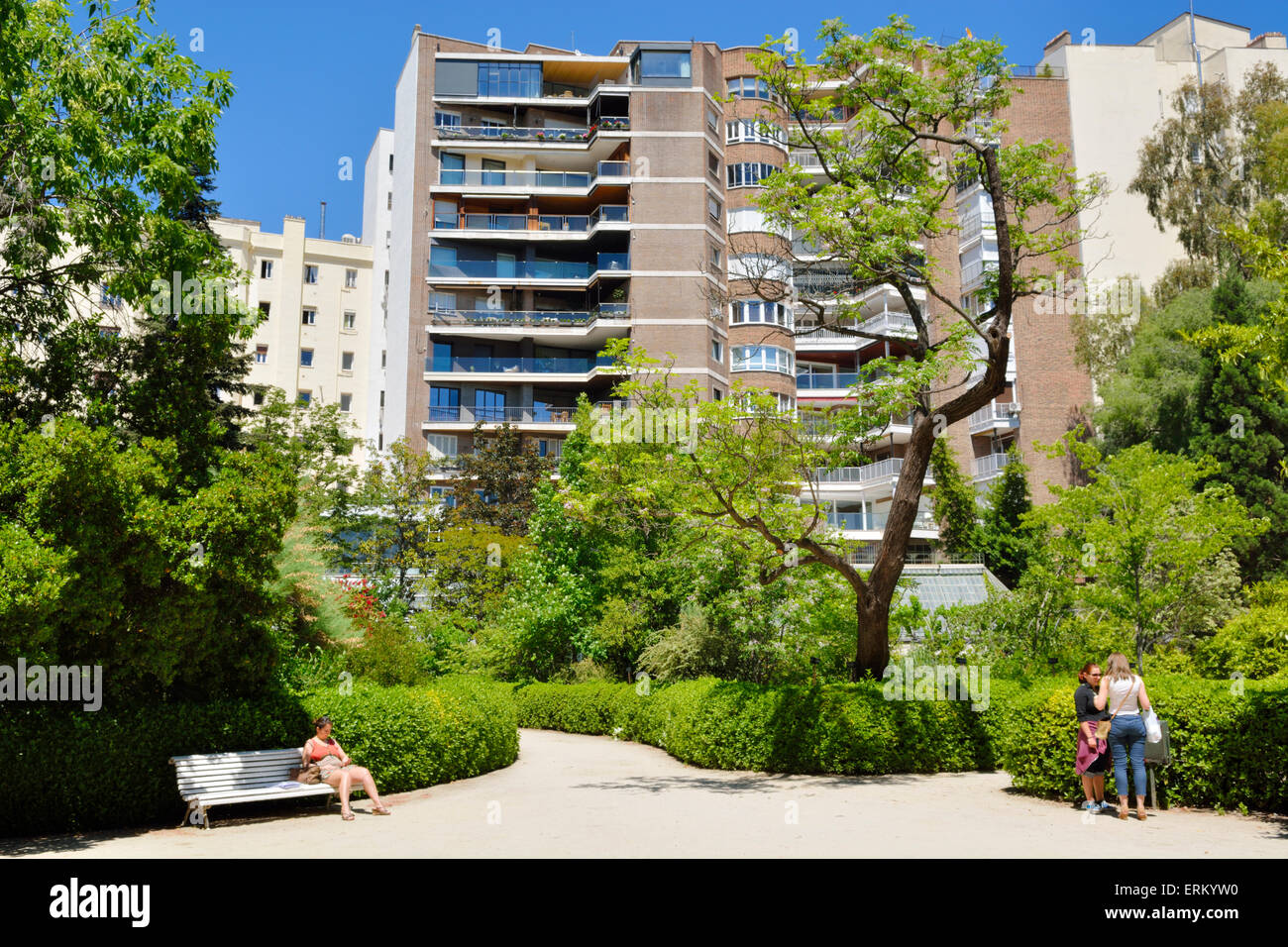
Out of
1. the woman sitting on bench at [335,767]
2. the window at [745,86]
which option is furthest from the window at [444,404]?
the woman sitting on bench at [335,767]

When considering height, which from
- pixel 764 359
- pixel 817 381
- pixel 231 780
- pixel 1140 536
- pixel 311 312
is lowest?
pixel 231 780

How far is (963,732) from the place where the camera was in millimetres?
15805

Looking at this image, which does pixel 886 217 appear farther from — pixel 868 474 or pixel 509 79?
pixel 509 79

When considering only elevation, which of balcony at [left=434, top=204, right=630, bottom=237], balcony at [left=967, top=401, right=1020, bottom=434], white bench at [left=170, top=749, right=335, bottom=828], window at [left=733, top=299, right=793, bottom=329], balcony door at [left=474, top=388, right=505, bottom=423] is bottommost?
white bench at [left=170, top=749, right=335, bottom=828]

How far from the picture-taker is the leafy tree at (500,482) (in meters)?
41.1

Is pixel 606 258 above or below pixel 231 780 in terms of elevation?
above

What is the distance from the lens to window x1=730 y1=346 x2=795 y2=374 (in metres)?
47.8

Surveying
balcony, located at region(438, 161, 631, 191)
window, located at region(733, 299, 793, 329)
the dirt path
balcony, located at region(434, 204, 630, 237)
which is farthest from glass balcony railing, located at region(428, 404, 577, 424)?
the dirt path

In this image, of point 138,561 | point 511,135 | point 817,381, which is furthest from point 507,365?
point 138,561

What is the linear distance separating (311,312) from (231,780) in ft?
195

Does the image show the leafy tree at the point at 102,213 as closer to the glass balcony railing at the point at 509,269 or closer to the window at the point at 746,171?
the glass balcony railing at the point at 509,269

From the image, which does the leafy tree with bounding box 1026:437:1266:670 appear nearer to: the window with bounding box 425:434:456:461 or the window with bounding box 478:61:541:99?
the window with bounding box 425:434:456:461

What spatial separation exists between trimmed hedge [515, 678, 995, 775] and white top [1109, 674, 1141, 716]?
444cm
